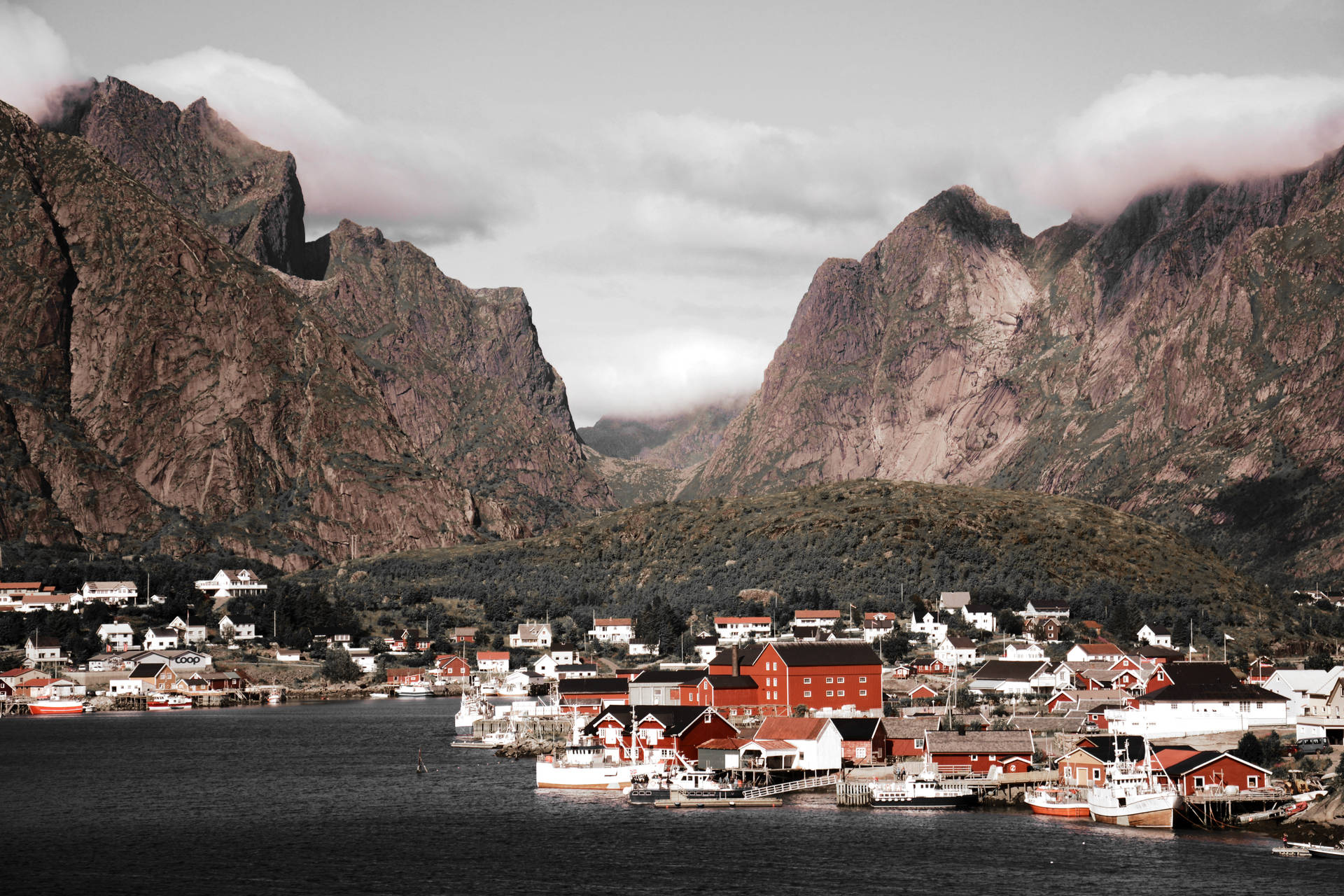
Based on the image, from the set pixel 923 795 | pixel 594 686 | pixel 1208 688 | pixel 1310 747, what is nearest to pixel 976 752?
Answer: pixel 923 795

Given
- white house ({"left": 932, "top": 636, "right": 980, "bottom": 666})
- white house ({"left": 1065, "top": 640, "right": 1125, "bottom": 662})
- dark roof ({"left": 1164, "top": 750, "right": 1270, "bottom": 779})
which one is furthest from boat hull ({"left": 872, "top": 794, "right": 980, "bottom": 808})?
white house ({"left": 932, "top": 636, "right": 980, "bottom": 666})

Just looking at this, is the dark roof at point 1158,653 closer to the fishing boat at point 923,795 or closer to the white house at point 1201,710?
the white house at point 1201,710

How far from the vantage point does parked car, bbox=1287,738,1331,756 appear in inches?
4360

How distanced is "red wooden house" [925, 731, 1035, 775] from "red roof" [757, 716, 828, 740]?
8087 mm

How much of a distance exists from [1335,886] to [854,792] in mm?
35070

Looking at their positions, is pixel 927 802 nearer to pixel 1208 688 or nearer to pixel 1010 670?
pixel 1208 688

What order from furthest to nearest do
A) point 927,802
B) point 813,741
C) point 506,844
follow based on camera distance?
point 813,741
point 927,802
point 506,844

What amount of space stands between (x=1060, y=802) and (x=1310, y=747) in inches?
1013

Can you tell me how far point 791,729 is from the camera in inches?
4540

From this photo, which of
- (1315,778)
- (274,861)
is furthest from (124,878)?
(1315,778)

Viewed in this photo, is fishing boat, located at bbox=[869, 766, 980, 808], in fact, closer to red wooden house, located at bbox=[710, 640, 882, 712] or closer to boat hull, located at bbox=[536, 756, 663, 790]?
boat hull, located at bbox=[536, 756, 663, 790]

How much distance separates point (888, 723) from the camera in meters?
122

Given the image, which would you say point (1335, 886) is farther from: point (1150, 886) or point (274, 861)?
point (274, 861)

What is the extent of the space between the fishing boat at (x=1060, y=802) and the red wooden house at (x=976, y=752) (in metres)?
8.87
